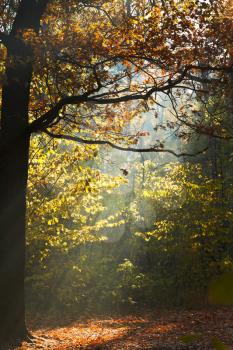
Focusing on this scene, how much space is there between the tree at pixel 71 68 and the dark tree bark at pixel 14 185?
0.02m

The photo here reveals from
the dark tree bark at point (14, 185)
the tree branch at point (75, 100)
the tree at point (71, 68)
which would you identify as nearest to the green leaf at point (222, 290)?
the tree at point (71, 68)

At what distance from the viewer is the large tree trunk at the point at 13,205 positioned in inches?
346

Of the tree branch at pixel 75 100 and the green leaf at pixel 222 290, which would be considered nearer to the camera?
the green leaf at pixel 222 290

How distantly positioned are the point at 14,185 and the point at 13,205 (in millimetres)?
415

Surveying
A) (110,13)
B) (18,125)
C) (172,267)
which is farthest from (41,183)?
(172,267)

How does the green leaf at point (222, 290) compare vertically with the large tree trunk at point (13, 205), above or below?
below

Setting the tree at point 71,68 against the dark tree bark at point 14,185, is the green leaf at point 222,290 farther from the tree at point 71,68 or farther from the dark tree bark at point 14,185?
the dark tree bark at point 14,185

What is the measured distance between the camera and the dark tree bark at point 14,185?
8.75 metres

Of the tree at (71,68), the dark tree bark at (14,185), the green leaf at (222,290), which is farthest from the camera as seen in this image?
the dark tree bark at (14,185)

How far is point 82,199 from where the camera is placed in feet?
43.2

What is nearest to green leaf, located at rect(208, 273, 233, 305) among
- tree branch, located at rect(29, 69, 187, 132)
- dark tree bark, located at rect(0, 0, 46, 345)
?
tree branch, located at rect(29, 69, 187, 132)

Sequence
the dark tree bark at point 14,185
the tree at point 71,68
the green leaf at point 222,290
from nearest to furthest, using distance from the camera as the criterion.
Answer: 1. the green leaf at point 222,290
2. the tree at point 71,68
3. the dark tree bark at point 14,185

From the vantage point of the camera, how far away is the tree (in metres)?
7.76

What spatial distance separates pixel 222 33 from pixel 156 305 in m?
11.6
